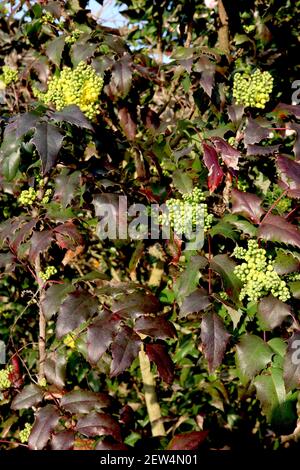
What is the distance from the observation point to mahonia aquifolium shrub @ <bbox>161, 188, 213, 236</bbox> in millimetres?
1278

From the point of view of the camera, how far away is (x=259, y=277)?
3.89 feet

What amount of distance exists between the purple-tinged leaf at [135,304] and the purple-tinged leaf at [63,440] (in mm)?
304

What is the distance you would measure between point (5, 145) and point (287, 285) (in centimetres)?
80

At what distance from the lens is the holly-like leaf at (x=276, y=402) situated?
3.78 feet

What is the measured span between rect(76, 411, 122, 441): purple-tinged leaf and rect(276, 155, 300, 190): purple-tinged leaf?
73 centimetres

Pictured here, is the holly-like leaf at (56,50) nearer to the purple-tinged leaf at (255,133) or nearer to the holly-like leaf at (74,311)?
the purple-tinged leaf at (255,133)

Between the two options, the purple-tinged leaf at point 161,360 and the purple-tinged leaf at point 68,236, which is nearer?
the purple-tinged leaf at point 161,360

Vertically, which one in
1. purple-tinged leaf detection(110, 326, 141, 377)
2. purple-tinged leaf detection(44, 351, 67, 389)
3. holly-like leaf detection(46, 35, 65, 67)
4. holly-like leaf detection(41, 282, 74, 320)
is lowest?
purple-tinged leaf detection(44, 351, 67, 389)

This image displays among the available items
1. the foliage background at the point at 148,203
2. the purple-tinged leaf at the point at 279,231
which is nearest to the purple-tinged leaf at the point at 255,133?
the foliage background at the point at 148,203

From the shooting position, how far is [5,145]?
1294 millimetres

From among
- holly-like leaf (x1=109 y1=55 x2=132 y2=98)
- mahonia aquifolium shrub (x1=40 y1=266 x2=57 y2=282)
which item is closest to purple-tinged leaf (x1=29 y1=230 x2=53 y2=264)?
mahonia aquifolium shrub (x1=40 y1=266 x2=57 y2=282)

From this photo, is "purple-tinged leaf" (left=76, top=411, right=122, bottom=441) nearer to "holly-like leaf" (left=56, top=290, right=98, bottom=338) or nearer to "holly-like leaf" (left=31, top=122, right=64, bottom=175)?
"holly-like leaf" (left=56, top=290, right=98, bottom=338)
